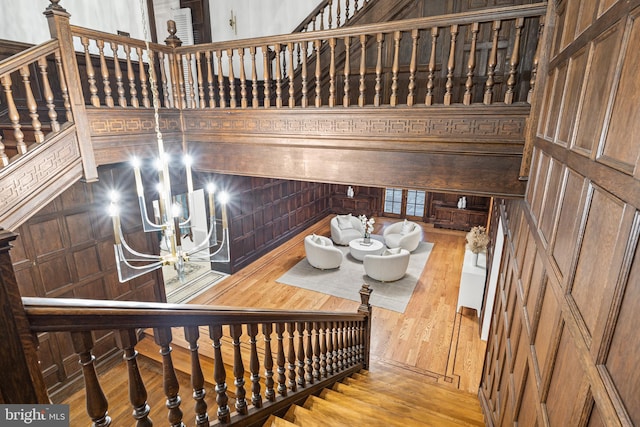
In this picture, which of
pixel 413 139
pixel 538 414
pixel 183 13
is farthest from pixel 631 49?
pixel 183 13

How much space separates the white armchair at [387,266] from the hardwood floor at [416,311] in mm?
435

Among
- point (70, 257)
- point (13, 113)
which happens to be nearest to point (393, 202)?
point (70, 257)

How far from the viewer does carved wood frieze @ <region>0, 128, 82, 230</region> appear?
2.28 metres

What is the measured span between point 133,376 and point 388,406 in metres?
2.08

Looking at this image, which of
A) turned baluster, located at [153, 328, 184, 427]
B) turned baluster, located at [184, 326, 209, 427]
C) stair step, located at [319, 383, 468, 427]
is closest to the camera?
turned baluster, located at [153, 328, 184, 427]

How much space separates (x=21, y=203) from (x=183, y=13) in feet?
14.8

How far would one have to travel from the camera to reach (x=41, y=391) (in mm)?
776

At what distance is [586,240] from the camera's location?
102 cm

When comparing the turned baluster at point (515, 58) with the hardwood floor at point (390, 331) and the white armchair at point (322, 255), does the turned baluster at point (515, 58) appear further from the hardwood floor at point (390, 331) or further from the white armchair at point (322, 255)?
the white armchair at point (322, 255)

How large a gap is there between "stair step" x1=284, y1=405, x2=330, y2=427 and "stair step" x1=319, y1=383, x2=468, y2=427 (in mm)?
466

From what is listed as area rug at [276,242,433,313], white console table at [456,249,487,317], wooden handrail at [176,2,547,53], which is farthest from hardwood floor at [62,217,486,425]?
wooden handrail at [176,2,547,53]

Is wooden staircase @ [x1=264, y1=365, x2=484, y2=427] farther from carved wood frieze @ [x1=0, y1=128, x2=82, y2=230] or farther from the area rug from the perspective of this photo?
carved wood frieze @ [x1=0, y1=128, x2=82, y2=230]

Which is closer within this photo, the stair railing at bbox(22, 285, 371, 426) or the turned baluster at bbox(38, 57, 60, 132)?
the stair railing at bbox(22, 285, 371, 426)

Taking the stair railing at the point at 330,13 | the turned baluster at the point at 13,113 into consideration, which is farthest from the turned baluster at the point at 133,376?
the stair railing at the point at 330,13
